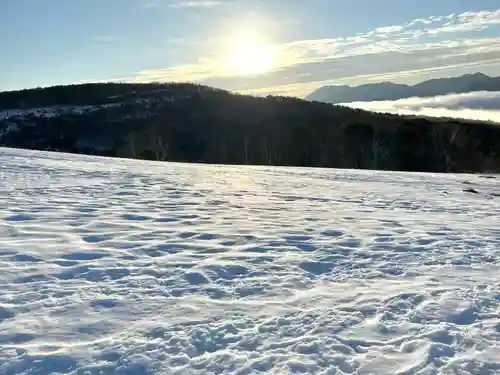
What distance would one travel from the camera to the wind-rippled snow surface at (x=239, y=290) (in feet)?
13.1

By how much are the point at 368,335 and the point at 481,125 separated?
102557 millimetres

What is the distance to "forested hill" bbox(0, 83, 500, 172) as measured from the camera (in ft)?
237

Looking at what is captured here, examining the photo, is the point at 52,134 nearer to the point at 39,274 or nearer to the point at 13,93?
the point at 13,93

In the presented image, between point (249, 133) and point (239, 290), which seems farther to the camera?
point (249, 133)

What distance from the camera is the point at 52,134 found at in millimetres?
89875

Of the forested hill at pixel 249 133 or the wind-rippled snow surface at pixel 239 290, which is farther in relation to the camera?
the forested hill at pixel 249 133

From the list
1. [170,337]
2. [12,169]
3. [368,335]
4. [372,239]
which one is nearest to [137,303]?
[170,337]

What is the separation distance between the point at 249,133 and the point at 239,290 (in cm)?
8039

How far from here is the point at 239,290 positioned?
18.0ft

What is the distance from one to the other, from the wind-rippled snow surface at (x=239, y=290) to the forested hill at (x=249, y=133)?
56648 mm

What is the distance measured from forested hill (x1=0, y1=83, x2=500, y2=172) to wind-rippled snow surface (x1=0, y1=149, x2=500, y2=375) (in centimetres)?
5665

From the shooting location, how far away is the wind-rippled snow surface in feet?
13.1

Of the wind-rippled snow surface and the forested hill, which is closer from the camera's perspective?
the wind-rippled snow surface

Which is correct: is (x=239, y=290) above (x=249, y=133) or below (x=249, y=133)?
below
